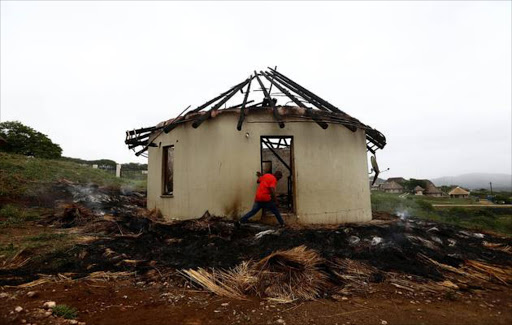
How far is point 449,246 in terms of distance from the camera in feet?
22.1

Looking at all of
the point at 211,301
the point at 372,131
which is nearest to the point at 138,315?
the point at 211,301

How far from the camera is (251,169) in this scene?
7.94 meters

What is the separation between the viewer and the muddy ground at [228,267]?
345cm

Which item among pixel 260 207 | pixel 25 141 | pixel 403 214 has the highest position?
pixel 25 141

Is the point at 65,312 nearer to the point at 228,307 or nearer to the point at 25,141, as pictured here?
the point at 228,307

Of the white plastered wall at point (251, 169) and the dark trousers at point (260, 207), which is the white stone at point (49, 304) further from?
the white plastered wall at point (251, 169)

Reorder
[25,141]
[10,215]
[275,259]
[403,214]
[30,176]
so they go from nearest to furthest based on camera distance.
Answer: [275,259] < [10,215] < [30,176] < [403,214] < [25,141]

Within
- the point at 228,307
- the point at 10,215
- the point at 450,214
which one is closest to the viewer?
the point at 228,307

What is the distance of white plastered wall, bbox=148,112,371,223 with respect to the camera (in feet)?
26.0

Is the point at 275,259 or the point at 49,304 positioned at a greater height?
the point at 275,259

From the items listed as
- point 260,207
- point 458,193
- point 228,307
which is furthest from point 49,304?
point 458,193

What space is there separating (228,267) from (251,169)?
11.3ft

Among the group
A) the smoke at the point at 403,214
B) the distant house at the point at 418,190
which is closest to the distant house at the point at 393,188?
the distant house at the point at 418,190

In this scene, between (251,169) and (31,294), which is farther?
(251,169)
